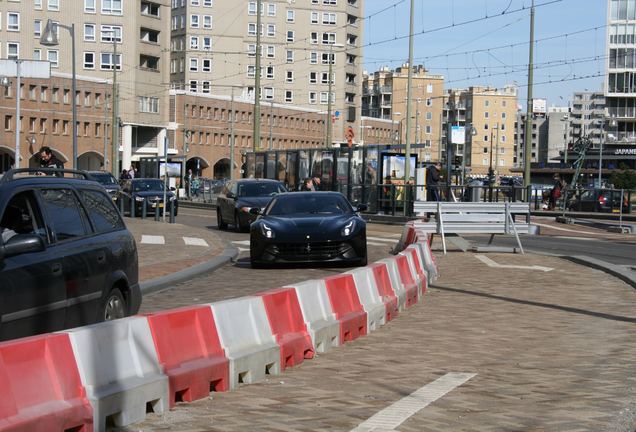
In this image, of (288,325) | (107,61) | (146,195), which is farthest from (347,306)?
(107,61)

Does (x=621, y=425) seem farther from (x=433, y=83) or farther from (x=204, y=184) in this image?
(x=433, y=83)

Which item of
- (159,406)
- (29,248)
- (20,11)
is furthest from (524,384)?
(20,11)

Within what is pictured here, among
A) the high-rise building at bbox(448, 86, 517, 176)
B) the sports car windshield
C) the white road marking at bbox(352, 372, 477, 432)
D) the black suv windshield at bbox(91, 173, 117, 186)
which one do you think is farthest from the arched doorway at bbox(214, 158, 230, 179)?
the white road marking at bbox(352, 372, 477, 432)

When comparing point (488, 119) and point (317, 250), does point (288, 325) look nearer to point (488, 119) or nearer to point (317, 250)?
point (317, 250)

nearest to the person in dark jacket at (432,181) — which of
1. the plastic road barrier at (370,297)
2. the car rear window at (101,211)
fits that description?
the plastic road barrier at (370,297)

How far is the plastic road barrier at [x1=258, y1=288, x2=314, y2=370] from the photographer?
30.0 ft

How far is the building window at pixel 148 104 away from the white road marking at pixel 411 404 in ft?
278

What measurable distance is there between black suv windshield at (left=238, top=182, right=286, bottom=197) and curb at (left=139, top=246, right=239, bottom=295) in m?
8.85

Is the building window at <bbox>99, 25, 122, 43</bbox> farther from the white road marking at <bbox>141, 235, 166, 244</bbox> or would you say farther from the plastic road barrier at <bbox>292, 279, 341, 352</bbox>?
the plastic road barrier at <bbox>292, 279, 341, 352</bbox>

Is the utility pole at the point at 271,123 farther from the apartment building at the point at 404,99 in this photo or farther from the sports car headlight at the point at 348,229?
the sports car headlight at the point at 348,229

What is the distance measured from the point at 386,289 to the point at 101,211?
158 inches

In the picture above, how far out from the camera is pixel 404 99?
16375cm

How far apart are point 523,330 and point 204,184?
60418 millimetres

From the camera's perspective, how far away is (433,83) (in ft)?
563
